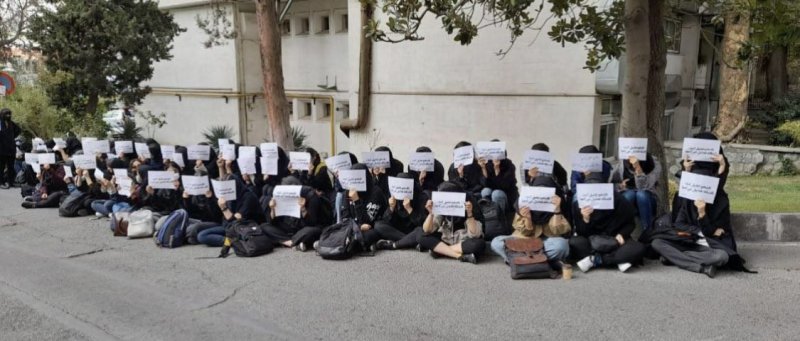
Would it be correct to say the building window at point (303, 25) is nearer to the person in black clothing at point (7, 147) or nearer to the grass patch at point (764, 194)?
the person in black clothing at point (7, 147)

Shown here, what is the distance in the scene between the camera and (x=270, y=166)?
9148mm

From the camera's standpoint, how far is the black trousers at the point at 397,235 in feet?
25.0

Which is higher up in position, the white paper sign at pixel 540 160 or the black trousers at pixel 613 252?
the white paper sign at pixel 540 160

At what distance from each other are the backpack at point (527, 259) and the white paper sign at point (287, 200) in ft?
9.06

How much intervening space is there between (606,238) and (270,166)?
16.3ft

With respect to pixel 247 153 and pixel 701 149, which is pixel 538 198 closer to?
pixel 701 149

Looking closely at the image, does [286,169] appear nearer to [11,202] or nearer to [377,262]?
[377,262]

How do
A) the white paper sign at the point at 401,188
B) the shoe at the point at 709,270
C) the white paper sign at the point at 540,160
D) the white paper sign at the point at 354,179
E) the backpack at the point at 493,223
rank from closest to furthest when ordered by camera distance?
the shoe at the point at 709,270 → the white paper sign at the point at 401,188 → the backpack at the point at 493,223 → the white paper sign at the point at 354,179 → the white paper sign at the point at 540,160

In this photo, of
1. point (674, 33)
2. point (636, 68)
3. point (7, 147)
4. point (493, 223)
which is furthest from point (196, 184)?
point (674, 33)

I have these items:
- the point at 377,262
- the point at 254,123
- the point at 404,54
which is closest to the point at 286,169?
the point at 377,262

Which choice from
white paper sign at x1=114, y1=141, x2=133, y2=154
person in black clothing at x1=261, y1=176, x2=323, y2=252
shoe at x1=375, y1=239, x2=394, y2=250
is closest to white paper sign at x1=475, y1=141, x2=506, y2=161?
shoe at x1=375, y1=239, x2=394, y2=250

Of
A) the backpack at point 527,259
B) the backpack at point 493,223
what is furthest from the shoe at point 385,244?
the backpack at point 527,259

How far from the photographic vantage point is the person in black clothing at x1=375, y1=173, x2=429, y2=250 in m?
7.66

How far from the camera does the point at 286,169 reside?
945 centimetres
